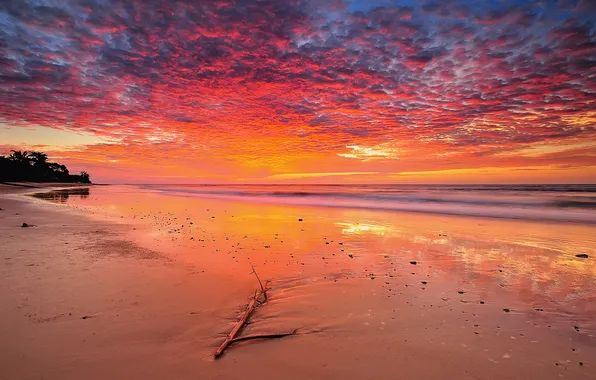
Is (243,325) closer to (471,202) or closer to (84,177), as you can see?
(471,202)

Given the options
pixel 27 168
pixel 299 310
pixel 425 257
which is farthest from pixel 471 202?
pixel 27 168

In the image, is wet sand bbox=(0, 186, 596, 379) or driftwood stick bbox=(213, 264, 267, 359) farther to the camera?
driftwood stick bbox=(213, 264, 267, 359)

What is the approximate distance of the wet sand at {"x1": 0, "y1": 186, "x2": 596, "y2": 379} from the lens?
3.87 metres

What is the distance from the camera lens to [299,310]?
5535mm

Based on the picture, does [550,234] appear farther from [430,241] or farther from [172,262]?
[172,262]

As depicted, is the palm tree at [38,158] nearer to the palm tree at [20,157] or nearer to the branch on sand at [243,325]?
the palm tree at [20,157]

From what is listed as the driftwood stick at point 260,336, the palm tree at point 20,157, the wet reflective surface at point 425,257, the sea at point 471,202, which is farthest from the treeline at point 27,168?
the driftwood stick at point 260,336

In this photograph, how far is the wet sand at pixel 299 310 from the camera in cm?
387

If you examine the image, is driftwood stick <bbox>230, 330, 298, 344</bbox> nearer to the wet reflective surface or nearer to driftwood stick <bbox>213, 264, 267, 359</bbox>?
driftwood stick <bbox>213, 264, 267, 359</bbox>

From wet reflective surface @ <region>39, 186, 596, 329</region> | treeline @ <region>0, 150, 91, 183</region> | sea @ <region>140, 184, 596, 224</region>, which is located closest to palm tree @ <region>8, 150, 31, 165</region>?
treeline @ <region>0, 150, 91, 183</region>

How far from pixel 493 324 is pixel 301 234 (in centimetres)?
885

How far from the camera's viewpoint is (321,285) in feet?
22.6

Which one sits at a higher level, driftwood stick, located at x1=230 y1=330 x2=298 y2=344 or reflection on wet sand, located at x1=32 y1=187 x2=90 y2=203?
reflection on wet sand, located at x1=32 y1=187 x2=90 y2=203

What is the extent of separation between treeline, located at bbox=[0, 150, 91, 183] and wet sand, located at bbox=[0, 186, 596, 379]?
92.6 meters
